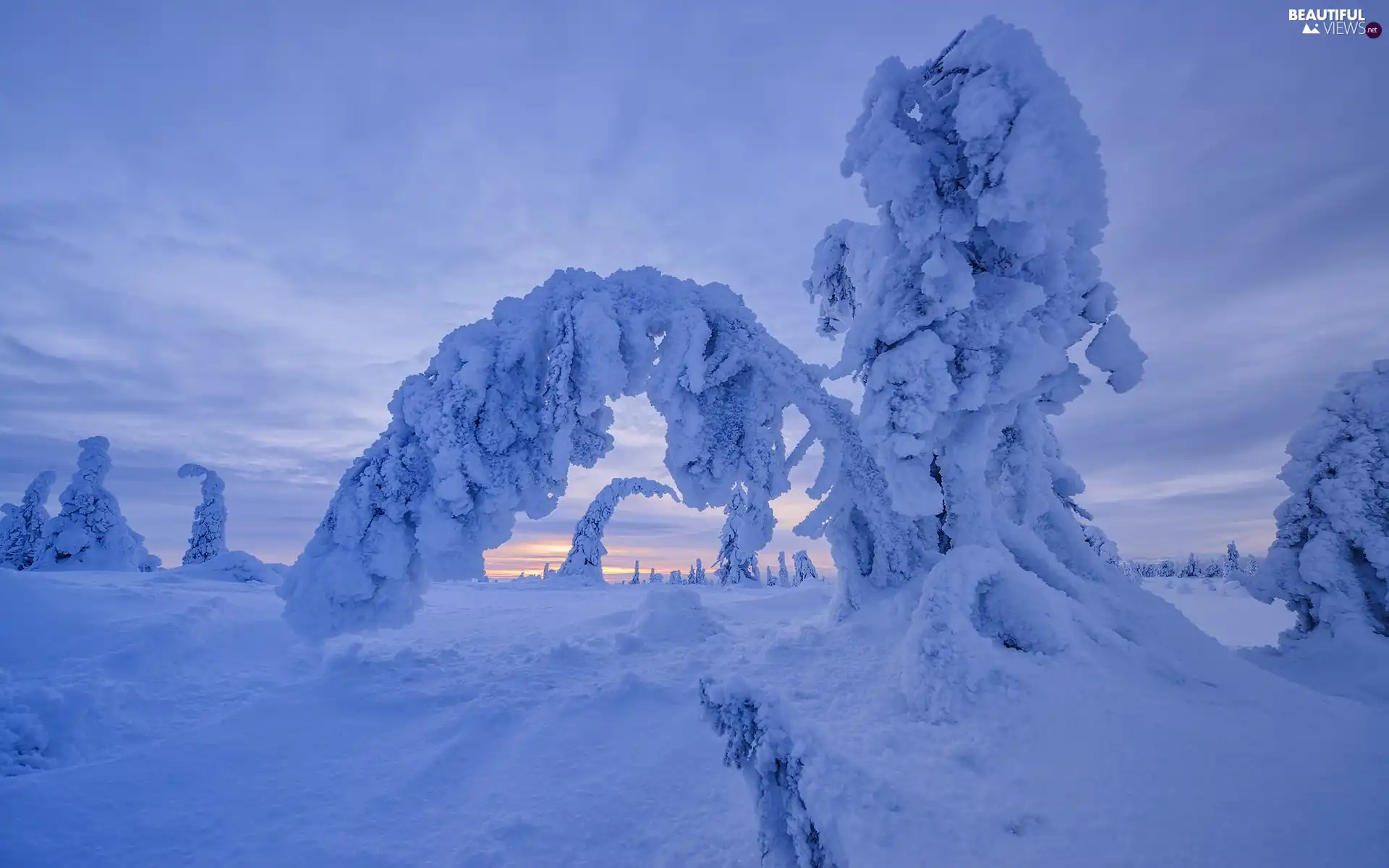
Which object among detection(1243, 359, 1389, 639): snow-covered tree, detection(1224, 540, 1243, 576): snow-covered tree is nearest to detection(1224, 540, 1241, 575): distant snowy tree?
detection(1224, 540, 1243, 576): snow-covered tree

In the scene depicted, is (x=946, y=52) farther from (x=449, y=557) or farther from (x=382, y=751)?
(x=382, y=751)

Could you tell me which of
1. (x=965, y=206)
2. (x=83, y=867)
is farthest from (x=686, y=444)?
(x=83, y=867)

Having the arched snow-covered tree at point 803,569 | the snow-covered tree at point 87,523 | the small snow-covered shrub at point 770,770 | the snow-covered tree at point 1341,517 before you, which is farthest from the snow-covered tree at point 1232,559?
the snow-covered tree at point 87,523

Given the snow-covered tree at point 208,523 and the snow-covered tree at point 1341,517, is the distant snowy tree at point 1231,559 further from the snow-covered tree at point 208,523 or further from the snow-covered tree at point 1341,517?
the snow-covered tree at point 208,523

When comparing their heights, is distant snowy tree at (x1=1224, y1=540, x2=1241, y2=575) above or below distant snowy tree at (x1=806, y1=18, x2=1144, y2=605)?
below

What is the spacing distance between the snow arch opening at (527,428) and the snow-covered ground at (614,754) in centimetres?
157

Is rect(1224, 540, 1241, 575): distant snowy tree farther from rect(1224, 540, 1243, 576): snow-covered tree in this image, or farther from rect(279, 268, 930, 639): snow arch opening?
rect(279, 268, 930, 639): snow arch opening

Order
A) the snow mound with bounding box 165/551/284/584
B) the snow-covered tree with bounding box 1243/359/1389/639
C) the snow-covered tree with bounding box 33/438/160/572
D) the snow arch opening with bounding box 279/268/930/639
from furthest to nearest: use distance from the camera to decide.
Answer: the snow-covered tree with bounding box 33/438/160/572, the snow mound with bounding box 165/551/284/584, the snow-covered tree with bounding box 1243/359/1389/639, the snow arch opening with bounding box 279/268/930/639

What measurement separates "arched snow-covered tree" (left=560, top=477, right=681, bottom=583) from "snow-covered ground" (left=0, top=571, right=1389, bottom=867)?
17809 millimetres

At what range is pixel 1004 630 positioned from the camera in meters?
6.83

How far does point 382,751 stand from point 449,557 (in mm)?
2100

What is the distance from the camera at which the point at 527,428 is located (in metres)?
7.14

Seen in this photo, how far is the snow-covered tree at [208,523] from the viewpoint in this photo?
25.3 m

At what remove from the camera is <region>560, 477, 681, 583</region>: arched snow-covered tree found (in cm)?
2659
